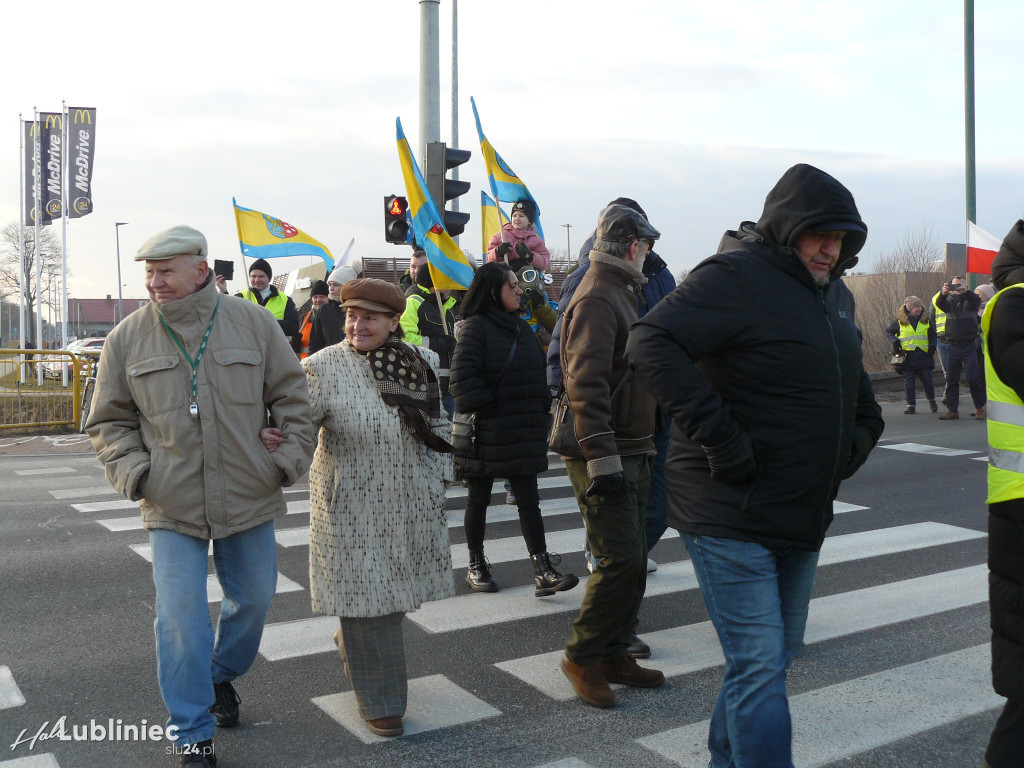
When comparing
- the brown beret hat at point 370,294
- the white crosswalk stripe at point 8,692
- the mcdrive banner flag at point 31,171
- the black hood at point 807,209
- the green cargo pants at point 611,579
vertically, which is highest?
the mcdrive banner flag at point 31,171

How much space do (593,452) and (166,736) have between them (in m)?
2.01

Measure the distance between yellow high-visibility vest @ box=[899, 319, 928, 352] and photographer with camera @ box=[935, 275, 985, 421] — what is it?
1.12 ft

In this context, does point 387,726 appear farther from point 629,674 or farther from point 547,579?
point 547,579

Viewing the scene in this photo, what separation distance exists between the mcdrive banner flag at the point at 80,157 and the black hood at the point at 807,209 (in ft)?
106

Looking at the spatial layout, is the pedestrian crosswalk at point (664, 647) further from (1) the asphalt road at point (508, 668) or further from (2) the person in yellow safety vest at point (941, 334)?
(2) the person in yellow safety vest at point (941, 334)

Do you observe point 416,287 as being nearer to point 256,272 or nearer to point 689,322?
point 256,272

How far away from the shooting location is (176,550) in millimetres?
Result: 3469

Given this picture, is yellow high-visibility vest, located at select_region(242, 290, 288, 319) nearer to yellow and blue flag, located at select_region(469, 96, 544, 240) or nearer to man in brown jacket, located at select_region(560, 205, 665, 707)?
yellow and blue flag, located at select_region(469, 96, 544, 240)

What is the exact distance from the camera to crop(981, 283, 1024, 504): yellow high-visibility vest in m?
3.12

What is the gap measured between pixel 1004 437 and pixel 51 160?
33651 mm

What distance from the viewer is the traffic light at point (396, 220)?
1128 cm

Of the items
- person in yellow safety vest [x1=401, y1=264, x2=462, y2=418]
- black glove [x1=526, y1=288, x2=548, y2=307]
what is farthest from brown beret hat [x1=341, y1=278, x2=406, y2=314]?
person in yellow safety vest [x1=401, y1=264, x2=462, y2=418]

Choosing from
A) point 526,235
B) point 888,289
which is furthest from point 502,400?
point 888,289

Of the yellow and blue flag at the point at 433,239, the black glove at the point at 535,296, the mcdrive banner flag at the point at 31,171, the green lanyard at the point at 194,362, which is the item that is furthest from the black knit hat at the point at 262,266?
the mcdrive banner flag at the point at 31,171
